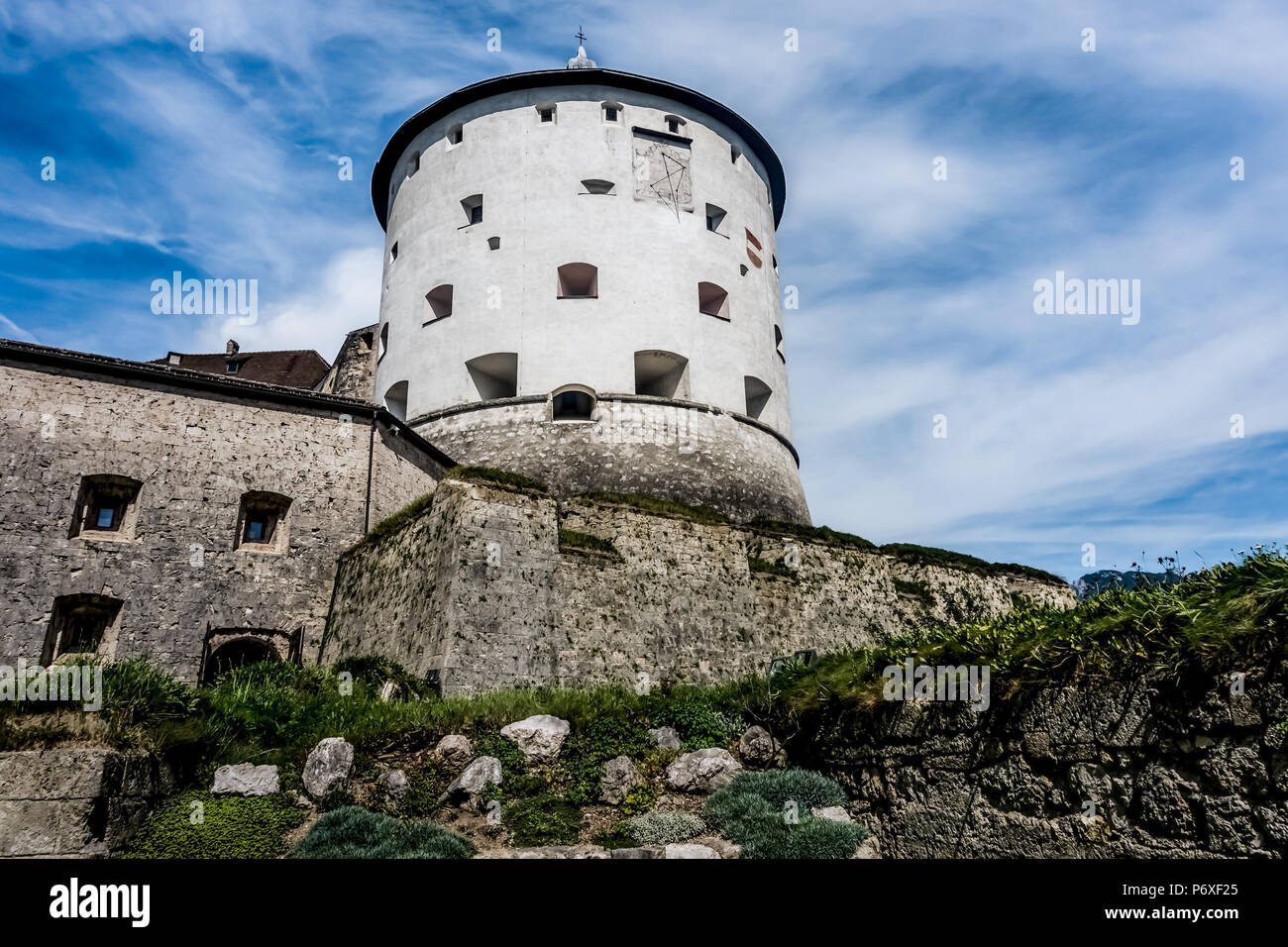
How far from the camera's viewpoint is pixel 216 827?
9.30 metres

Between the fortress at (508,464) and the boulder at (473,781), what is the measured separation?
14.4 ft

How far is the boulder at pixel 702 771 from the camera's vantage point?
10.1m

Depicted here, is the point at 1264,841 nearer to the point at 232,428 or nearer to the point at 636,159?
the point at 232,428

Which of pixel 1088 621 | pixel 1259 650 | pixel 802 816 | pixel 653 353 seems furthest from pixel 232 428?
pixel 1259 650

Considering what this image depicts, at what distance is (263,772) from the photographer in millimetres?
10172

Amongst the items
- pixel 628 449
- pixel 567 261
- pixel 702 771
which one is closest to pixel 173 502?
pixel 628 449

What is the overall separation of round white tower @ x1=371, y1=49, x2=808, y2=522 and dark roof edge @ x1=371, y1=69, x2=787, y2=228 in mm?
66

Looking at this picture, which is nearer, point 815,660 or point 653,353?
point 815,660

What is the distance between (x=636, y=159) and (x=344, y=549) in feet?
48.9

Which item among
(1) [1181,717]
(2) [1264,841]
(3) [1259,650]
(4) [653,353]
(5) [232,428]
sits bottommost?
(2) [1264,841]

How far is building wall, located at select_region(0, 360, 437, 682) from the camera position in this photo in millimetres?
17406

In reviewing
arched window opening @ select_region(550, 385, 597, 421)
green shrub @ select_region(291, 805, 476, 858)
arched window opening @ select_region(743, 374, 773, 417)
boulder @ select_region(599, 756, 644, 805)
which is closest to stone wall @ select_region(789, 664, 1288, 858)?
boulder @ select_region(599, 756, 644, 805)

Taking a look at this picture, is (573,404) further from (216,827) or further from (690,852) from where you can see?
(690,852)
